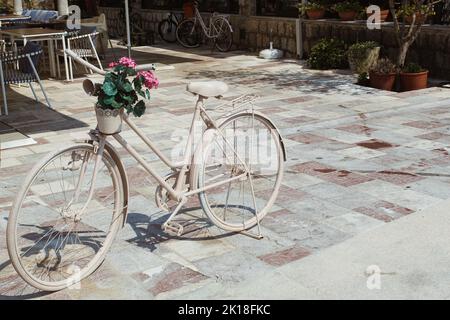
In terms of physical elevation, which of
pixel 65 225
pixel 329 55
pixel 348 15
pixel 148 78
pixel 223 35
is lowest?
pixel 65 225

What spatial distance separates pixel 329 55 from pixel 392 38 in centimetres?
118

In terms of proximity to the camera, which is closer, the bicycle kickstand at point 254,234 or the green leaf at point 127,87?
the green leaf at point 127,87

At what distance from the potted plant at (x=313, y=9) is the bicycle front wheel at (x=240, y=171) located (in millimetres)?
7794

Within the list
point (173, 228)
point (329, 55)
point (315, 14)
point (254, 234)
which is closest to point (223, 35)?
point (315, 14)

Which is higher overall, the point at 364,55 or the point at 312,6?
the point at 312,6

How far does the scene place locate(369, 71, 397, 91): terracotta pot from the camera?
9383mm

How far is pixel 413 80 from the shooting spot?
9.32 metres

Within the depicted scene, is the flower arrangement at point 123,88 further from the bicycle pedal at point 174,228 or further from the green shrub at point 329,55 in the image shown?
the green shrub at point 329,55

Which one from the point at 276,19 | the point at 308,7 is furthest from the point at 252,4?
the point at 308,7

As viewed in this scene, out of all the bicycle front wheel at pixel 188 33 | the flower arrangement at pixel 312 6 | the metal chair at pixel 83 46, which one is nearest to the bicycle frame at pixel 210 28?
the bicycle front wheel at pixel 188 33

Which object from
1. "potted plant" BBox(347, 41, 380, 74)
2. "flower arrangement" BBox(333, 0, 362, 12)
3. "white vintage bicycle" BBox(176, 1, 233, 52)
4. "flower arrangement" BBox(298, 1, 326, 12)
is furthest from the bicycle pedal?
"white vintage bicycle" BBox(176, 1, 233, 52)

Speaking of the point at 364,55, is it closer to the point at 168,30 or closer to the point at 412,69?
the point at 412,69

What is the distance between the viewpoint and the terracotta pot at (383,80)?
30.8 feet

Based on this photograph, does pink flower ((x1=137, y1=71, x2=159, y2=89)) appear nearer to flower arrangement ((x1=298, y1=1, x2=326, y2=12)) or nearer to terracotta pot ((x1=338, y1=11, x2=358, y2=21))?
terracotta pot ((x1=338, y1=11, x2=358, y2=21))
